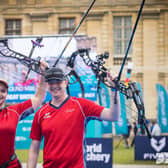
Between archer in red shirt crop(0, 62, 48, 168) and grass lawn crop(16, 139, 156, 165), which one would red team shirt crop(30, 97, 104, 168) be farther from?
grass lawn crop(16, 139, 156, 165)

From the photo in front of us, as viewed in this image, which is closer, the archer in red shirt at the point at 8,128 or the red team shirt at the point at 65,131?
the red team shirt at the point at 65,131

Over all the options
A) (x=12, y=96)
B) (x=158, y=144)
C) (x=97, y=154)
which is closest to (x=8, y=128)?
(x=97, y=154)

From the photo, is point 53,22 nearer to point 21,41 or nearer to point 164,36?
point 164,36

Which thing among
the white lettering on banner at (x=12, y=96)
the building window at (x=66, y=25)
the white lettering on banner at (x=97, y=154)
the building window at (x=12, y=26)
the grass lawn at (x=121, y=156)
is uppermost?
the building window at (x=66, y=25)

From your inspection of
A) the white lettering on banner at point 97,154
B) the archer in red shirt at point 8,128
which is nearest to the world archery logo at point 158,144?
the white lettering on banner at point 97,154

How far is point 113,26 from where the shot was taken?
17609 millimetres

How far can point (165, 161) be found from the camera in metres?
11.6

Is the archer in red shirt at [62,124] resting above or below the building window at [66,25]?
below

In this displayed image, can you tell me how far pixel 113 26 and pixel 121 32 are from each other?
359 millimetres

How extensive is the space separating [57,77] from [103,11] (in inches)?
510

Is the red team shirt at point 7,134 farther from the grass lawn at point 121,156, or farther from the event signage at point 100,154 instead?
the grass lawn at point 121,156

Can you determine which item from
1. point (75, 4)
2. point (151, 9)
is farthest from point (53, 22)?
point (151, 9)

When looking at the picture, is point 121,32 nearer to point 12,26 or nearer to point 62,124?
point 12,26

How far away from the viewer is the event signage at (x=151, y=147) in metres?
12.1
